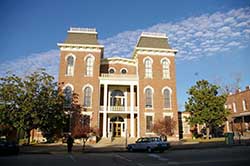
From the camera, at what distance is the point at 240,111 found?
136 ft

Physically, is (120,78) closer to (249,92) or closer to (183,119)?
(183,119)

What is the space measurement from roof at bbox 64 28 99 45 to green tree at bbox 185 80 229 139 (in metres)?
16.0

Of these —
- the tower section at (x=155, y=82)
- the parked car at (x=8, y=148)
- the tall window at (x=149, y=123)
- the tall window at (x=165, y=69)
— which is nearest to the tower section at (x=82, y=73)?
the tower section at (x=155, y=82)

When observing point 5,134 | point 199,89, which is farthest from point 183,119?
point 5,134

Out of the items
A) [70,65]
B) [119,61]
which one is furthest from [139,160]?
[119,61]

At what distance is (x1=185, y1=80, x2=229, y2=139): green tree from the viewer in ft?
104

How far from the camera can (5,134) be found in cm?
3173

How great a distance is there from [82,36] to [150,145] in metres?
21.4

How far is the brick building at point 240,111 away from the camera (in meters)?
38.3

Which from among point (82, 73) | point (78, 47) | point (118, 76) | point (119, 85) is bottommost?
point (119, 85)

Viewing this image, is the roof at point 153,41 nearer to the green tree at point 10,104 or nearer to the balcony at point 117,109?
the balcony at point 117,109

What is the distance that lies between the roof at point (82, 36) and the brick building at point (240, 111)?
24.7 metres

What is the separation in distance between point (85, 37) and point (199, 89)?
18.2m

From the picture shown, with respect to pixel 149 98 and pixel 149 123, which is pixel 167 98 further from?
pixel 149 123
